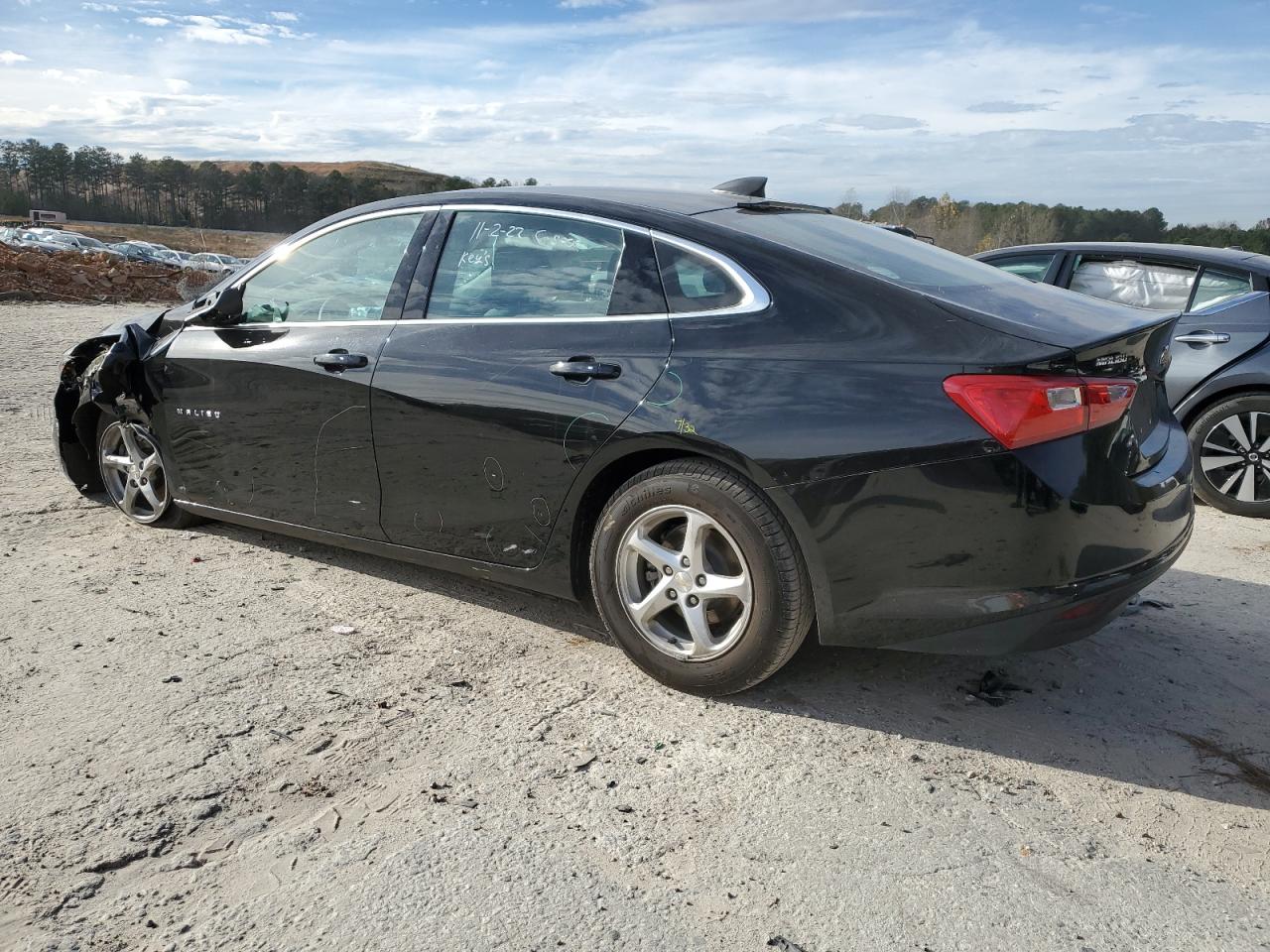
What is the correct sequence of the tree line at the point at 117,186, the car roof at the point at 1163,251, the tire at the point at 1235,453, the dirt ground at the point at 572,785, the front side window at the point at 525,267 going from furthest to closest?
the tree line at the point at 117,186 < the car roof at the point at 1163,251 < the tire at the point at 1235,453 < the front side window at the point at 525,267 < the dirt ground at the point at 572,785

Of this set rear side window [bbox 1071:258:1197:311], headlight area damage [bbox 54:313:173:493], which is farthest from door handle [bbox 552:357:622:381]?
rear side window [bbox 1071:258:1197:311]

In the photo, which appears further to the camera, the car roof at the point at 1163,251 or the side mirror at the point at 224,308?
the car roof at the point at 1163,251

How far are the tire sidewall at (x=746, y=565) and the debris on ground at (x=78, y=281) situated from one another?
1847cm

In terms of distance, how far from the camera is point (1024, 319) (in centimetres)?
325

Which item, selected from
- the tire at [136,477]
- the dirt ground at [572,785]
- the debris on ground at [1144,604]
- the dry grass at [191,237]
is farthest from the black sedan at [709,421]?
the dry grass at [191,237]

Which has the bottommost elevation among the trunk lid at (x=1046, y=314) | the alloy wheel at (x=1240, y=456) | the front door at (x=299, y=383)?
the alloy wheel at (x=1240, y=456)

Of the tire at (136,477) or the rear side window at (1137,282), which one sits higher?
Result: the rear side window at (1137,282)

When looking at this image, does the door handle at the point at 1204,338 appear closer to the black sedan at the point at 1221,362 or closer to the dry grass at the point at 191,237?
the black sedan at the point at 1221,362

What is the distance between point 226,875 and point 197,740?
76 centimetres

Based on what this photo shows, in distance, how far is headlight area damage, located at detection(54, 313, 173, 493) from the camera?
206 inches

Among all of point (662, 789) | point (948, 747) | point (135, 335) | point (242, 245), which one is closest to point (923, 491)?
point (948, 747)

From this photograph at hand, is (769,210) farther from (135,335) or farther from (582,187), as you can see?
(135,335)

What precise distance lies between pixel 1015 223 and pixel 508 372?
35192 mm

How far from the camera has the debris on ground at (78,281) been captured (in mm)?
21312
